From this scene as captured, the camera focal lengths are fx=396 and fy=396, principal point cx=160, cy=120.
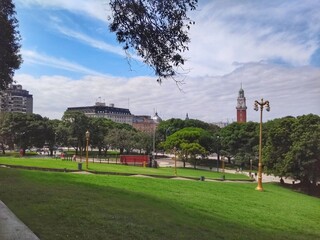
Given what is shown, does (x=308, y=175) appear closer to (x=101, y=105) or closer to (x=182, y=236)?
(x=182, y=236)

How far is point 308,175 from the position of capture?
44594 millimetres

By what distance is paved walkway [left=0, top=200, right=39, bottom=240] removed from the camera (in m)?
6.10

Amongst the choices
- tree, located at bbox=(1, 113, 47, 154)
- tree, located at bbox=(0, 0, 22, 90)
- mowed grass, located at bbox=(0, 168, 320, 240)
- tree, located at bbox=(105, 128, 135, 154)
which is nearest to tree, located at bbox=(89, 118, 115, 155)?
tree, located at bbox=(105, 128, 135, 154)

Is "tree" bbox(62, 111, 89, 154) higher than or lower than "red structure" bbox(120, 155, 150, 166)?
higher

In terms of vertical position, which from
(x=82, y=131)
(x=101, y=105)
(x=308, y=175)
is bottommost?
(x=308, y=175)

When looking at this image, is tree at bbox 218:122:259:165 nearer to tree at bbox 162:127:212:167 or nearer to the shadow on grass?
tree at bbox 162:127:212:167

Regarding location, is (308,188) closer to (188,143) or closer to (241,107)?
(188,143)

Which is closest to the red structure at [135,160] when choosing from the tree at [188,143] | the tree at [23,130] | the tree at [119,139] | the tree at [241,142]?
the tree at [188,143]

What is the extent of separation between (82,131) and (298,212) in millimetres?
69387

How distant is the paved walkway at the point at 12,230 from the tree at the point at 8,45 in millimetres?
12296

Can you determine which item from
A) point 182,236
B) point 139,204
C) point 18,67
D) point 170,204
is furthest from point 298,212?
point 18,67

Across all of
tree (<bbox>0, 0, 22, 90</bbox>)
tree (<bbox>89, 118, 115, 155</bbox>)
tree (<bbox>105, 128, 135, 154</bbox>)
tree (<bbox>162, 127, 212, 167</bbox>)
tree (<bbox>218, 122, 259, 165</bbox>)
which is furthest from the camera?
tree (<bbox>89, 118, 115, 155</bbox>)

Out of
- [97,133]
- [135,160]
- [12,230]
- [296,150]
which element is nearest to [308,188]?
[296,150]

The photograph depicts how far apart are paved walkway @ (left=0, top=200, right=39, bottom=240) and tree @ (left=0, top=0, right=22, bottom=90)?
12.3m
